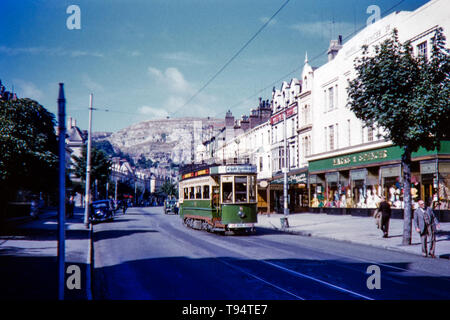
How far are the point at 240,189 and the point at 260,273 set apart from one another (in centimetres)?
1120

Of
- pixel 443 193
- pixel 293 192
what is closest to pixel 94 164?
Result: pixel 293 192

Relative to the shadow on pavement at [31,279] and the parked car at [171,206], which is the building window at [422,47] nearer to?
the shadow on pavement at [31,279]

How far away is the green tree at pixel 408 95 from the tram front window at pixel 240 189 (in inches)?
289

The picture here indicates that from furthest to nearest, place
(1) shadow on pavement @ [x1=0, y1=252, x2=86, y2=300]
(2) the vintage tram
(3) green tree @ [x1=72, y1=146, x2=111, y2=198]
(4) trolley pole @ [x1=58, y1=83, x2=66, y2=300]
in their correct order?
(3) green tree @ [x1=72, y1=146, x2=111, y2=198]
(2) the vintage tram
(1) shadow on pavement @ [x1=0, y1=252, x2=86, y2=300]
(4) trolley pole @ [x1=58, y1=83, x2=66, y2=300]

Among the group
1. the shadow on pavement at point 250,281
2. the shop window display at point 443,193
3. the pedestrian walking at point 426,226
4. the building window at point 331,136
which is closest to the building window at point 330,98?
the building window at point 331,136

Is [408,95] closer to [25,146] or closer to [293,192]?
[25,146]

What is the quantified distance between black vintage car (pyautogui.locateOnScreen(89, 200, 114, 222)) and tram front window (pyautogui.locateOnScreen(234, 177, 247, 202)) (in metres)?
18.1

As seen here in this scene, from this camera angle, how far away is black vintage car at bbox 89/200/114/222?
36.2 m

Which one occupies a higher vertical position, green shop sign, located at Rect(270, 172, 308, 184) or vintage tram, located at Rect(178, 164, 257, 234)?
green shop sign, located at Rect(270, 172, 308, 184)

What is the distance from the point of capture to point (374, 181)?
3162 cm

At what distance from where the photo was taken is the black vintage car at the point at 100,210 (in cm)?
3619

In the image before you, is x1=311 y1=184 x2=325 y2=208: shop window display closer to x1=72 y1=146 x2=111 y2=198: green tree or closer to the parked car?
the parked car
